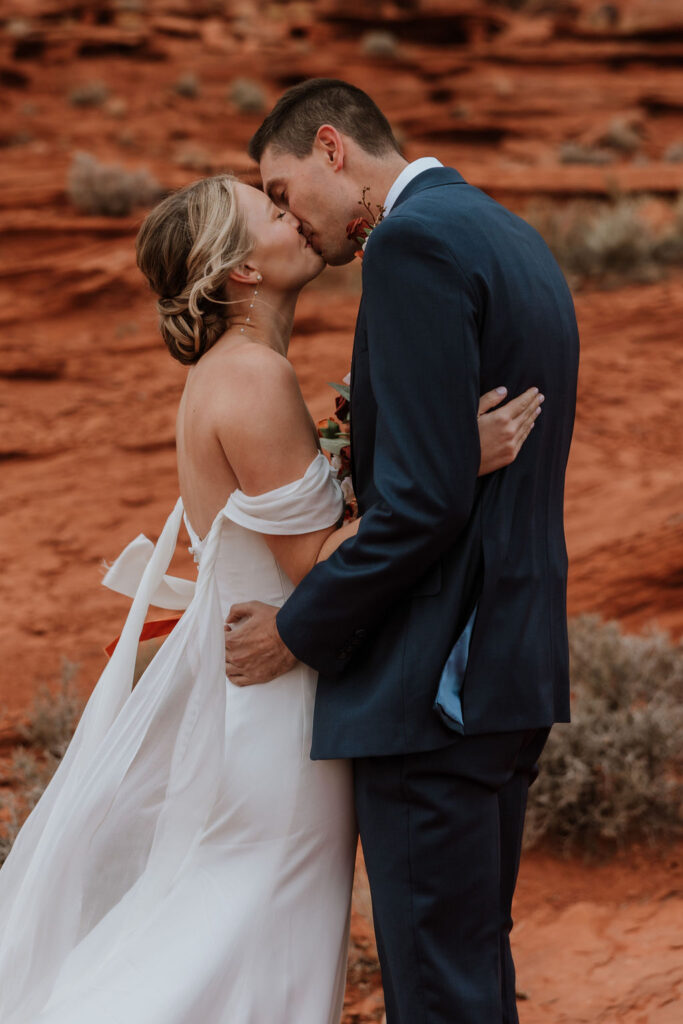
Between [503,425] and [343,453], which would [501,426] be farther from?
[343,453]

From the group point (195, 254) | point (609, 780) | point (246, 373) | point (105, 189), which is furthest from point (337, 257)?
point (105, 189)

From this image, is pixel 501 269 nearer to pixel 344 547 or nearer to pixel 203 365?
pixel 344 547

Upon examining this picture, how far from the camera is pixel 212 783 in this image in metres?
2.34

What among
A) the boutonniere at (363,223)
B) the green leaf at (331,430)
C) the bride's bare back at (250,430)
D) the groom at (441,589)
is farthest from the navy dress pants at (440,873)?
the boutonniere at (363,223)

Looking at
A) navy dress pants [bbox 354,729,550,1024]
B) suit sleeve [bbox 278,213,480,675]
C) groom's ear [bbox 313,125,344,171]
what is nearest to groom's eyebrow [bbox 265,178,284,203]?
groom's ear [bbox 313,125,344,171]

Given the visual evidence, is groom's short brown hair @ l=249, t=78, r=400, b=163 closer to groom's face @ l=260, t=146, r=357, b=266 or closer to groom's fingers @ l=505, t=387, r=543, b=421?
groom's face @ l=260, t=146, r=357, b=266

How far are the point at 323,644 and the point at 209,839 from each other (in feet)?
1.95

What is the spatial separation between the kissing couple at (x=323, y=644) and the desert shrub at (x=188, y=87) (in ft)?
50.2

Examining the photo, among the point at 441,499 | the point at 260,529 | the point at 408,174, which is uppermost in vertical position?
the point at 408,174

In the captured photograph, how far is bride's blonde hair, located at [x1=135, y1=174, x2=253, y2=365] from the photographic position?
2447 millimetres

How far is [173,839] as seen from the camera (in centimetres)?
238

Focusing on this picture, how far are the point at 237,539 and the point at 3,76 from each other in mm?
16651

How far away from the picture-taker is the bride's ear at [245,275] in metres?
2.49

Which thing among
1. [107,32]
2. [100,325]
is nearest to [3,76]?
[107,32]
